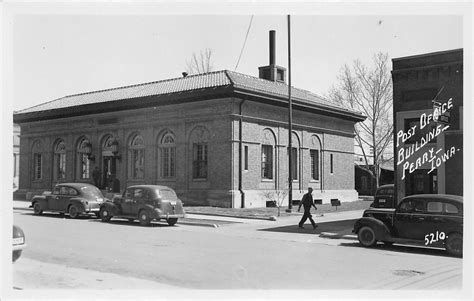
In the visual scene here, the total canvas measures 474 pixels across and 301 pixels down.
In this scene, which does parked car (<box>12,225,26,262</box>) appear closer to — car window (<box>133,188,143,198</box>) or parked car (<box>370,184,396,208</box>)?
car window (<box>133,188,143,198</box>)

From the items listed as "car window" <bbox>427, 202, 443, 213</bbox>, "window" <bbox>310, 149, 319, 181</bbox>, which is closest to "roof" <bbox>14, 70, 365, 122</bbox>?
"window" <bbox>310, 149, 319, 181</bbox>

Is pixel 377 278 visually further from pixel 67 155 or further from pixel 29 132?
pixel 29 132

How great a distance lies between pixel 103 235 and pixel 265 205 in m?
14.6

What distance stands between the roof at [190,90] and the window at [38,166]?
124 inches

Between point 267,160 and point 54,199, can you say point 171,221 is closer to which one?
point 54,199

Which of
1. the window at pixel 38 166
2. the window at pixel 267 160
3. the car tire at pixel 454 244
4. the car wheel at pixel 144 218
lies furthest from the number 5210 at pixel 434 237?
the window at pixel 38 166

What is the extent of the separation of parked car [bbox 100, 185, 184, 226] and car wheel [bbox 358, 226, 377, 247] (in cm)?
776

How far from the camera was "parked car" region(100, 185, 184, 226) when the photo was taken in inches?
761

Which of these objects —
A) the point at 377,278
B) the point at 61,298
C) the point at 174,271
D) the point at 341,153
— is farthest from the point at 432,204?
the point at 341,153

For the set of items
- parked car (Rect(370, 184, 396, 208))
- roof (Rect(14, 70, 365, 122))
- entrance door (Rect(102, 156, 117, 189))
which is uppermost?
roof (Rect(14, 70, 365, 122))

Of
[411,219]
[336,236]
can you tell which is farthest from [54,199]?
[411,219]

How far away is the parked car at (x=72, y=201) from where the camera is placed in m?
21.9

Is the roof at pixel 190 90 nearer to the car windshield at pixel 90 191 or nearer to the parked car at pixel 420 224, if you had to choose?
the car windshield at pixel 90 191

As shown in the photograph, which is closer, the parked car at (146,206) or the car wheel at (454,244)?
the car wheel at (454,244)
